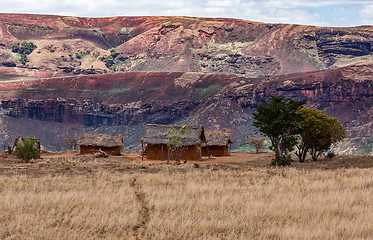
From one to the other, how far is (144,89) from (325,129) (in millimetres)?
125710

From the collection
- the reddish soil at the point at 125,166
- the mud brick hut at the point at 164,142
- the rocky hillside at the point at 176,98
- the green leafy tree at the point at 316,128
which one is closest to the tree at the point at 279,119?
the green leafy tree at the point at 316,128

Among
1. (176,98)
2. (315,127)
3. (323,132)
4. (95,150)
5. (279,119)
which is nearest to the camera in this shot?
(279,119)

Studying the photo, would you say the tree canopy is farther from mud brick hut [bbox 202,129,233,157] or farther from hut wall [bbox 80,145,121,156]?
hut wall [bbox 80,145,121,156]

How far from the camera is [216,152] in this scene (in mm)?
62438

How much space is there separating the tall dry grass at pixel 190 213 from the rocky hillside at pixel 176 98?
92292 mm

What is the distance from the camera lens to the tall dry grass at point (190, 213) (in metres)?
9.84

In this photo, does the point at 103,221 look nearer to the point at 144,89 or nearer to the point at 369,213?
the point at 369,213

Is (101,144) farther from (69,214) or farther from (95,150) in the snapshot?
(69,214)

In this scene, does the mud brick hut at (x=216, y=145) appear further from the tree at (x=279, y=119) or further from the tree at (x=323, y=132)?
the tree at (x=279, y=119)

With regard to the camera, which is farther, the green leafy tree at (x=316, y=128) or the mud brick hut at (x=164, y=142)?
the mud brick hut at (x=164, y=142)

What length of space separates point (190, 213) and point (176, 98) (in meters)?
140

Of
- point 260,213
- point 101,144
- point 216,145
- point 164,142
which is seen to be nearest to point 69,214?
point 260,213

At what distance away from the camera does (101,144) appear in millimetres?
62000

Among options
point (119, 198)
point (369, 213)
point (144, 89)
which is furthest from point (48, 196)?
point (144, 89)
